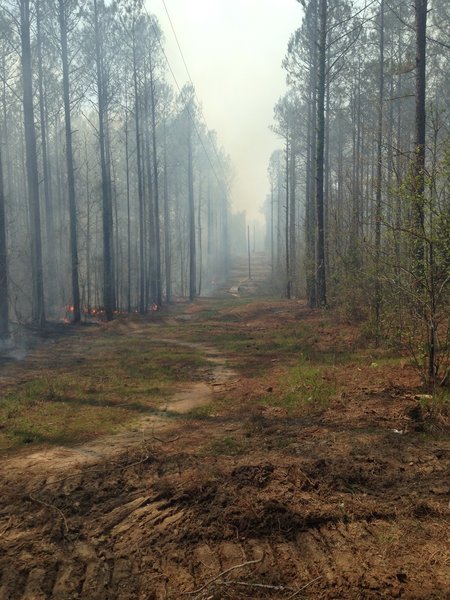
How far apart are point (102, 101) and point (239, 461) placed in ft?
68.1

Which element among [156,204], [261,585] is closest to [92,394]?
[261,585]

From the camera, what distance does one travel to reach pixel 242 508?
12.9 feet

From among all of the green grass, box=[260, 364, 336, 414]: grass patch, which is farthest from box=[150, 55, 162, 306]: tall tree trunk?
box=[260, 364, 336, 414]: grass patch

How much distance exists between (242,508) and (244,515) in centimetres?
9

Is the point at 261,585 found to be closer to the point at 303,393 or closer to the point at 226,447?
the point at 226,447

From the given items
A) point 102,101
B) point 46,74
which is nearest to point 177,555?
point 102,101

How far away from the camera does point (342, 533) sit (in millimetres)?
3553

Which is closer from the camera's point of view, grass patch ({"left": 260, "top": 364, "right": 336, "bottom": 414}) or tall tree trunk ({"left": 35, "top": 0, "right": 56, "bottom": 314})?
grass patch ({"left": 260, "top": 364, "right": 336, "bottom": 414})

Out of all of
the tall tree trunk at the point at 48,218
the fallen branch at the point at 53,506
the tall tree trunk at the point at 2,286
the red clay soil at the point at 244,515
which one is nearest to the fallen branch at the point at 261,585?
the red clay soil at the point at 244,515

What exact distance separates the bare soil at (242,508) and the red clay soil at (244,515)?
13mm

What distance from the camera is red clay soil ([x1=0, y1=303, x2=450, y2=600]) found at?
10.2 feet

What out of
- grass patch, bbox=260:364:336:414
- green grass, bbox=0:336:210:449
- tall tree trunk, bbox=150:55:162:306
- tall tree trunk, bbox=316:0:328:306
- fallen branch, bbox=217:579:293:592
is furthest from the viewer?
tall tree trunk, bbox=150:55:162:306

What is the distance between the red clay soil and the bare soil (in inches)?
0.5

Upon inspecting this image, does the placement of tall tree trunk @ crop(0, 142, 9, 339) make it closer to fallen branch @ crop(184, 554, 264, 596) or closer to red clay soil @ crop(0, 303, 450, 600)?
red clay soil @ crop(0, 303, 450, 600)
